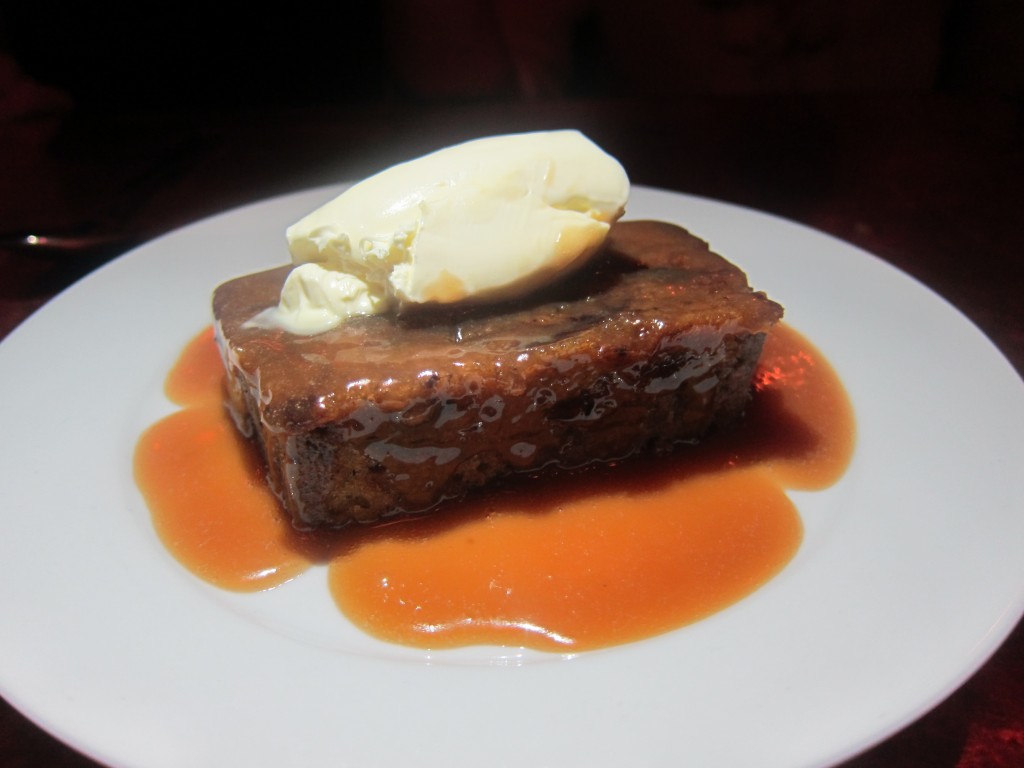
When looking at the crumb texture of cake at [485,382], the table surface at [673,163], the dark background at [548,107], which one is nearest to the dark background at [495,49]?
the dark background at [548,107]

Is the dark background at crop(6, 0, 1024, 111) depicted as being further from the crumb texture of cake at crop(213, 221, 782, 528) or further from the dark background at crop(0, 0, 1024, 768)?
the crumb texture of cake at crop(213, 221, 782, 528)

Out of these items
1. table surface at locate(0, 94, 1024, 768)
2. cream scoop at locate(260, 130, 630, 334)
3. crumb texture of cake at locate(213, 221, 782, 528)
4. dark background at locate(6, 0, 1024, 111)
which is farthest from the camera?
dark background at locate(6, 0, 1024, 111)

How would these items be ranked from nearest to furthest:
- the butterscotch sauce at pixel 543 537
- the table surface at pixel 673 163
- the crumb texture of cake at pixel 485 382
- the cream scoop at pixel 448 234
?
the butterscotch sauce at pixel 543 537 → the crumb texture of cake at pixel 485 382 → the cream scoop at pixel 448 234 → the table surface at pixel 673 163

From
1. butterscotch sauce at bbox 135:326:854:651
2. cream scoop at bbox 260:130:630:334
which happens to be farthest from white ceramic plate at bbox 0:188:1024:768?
cream scoop at bbox 260:130:630:334

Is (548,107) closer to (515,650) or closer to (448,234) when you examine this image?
(448,234)

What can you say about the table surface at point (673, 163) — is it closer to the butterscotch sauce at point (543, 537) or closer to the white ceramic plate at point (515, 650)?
the white ceramic plate at point (515, 650)

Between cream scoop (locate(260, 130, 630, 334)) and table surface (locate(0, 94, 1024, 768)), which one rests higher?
cream scoop (locate(260, 130, 630, 334))

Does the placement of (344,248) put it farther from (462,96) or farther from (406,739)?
(462,96)
